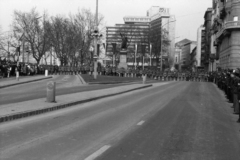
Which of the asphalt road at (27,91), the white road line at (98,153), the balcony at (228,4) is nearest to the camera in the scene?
the white road line at (98,153)

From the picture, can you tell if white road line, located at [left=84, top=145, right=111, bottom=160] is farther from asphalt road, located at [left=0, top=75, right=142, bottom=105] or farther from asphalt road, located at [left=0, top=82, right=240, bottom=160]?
asphalt road, located at [left=0, top=75, right=142, bottom=105]

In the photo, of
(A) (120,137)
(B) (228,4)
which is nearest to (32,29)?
(B) (228,4)

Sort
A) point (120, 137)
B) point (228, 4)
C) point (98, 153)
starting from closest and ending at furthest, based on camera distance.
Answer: point (98, 153) < point (120, 137) < point (228, 4)

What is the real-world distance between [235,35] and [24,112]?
152ft

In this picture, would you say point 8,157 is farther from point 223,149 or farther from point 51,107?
point 51,107

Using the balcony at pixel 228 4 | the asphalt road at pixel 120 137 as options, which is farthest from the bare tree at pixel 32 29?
the asphalt road at pixel 120 137

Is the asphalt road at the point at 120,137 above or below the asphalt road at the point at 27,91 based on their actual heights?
below

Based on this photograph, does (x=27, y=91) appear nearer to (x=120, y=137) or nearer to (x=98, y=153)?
(x=120, y=137)

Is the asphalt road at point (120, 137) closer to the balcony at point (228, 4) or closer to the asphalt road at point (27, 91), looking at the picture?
the asphalt road at point (27, 91)

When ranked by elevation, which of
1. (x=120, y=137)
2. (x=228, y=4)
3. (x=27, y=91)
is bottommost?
(x=120, y=137)

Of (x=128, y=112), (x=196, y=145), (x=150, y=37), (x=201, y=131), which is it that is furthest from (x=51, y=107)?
(x=150, y=37)

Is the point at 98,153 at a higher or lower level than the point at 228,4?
lower

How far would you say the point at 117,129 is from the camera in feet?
31.6


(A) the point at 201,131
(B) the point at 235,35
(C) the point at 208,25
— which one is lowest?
(A) the point at 201,131
